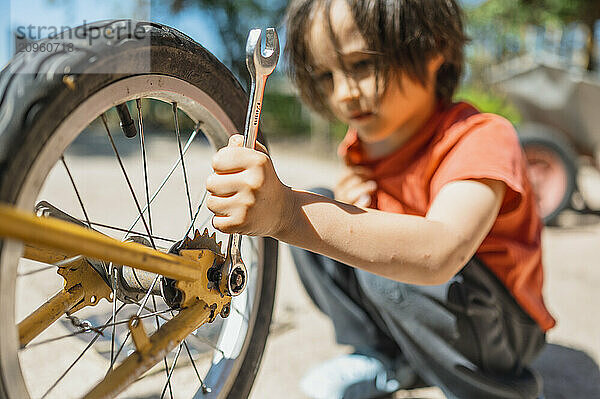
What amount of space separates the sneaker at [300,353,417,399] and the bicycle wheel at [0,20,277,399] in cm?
20

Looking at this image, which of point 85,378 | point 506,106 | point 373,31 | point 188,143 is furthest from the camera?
point 506,106

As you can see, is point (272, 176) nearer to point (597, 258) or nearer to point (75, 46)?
point (75, 46)

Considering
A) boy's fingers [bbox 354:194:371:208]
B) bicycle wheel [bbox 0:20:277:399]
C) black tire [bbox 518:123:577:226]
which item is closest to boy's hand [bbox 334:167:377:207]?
boy's fingers [bbox 354:194:371:208]

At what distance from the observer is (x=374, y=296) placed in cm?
91

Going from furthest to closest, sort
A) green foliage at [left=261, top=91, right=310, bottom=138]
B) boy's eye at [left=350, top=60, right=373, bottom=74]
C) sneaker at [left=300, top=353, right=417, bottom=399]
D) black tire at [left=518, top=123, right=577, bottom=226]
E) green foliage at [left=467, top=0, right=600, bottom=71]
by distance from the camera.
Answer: green foliage at [left=261, top=91, right=310, bottom=138] < green foliage at [left=467, top=0, right=600, bottom=71] < black tire at [left=518, top=123, right=577, bottom=226] < sneaker at [left=300, top=353, right=417, bottom=399] < boy's eye at [left=350, top=60, right=373, bottom=74]

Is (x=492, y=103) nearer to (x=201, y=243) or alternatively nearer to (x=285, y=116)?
(x=285, y=116)

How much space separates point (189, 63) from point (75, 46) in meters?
0.15

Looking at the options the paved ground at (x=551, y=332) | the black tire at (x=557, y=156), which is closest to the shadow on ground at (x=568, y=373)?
the paved ground at (x=551, y=332)

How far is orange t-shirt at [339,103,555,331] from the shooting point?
788 mm

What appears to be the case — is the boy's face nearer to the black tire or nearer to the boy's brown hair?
the boy's brown hair

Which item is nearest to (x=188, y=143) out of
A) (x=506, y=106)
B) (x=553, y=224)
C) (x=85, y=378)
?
(x=85, y=378)

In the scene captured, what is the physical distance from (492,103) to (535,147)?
2843 mm

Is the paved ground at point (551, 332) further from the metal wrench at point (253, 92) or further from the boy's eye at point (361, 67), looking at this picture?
the boy's eye at point (361, 67)

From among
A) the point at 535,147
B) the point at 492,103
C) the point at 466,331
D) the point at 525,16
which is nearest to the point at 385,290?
the point at 466,331
